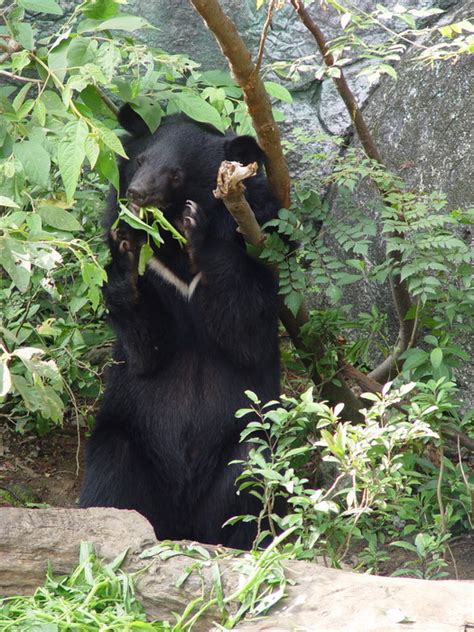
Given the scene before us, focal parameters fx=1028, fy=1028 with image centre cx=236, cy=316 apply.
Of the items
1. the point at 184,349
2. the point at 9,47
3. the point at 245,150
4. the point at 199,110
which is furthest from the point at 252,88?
the point at 184,349

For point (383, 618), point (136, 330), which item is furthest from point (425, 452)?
point (383, 618)

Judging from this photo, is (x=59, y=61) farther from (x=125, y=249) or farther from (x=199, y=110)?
(x=125, y=249)

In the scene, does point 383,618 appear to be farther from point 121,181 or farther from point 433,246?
point 121,181

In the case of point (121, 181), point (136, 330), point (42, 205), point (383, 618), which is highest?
point (121, 181)

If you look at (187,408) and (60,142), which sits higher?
(60,142)

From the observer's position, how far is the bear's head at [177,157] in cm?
456

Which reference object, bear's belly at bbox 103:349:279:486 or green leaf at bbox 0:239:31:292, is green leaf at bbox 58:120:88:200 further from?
bear's belly at bbox 103:349:279:486

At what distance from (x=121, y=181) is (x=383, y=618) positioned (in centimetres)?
270

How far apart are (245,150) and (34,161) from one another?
1.46m

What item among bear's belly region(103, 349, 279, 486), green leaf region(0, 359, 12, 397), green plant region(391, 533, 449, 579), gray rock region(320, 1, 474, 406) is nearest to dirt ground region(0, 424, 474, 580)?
bear's belly region(103, 349, 279, 486)

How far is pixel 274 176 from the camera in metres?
4.52

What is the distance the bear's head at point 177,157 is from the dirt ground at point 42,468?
1.46 meters

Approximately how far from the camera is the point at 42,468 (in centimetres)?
580

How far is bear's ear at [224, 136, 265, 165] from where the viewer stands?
14.9 ft
